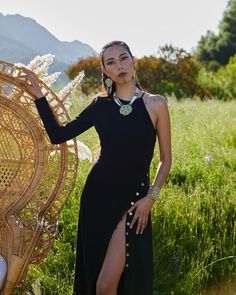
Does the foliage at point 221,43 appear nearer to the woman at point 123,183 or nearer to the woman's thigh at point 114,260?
the woman at point 123,183

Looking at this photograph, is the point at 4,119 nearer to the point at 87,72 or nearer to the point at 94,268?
the point at 94,268

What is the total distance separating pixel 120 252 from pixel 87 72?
2093cm

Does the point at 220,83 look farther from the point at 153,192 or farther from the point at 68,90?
the point at 153,192

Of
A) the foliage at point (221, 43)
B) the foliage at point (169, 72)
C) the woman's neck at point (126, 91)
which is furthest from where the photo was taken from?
the foliage at point (221, 43)

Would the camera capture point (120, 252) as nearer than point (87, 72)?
Yes

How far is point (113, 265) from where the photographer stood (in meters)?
2.66

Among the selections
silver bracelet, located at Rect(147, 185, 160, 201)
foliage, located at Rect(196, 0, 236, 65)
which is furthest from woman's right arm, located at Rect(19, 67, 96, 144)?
foliage, located at Rect(196, 0, 236, 65)

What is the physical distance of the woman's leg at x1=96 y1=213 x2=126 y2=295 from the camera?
2658 mm

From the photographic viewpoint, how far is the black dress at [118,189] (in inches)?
105

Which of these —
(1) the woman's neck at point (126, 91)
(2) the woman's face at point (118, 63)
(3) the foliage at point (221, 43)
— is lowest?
(1) the woman's neck at point (126, 91)

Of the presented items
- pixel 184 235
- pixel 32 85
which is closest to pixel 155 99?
pixel 32 85

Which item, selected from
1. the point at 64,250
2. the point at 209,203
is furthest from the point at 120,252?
the point at 209,203

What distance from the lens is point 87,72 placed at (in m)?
23.3

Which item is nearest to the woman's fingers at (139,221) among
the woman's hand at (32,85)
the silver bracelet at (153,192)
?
the silver bracelet at (153,192)
